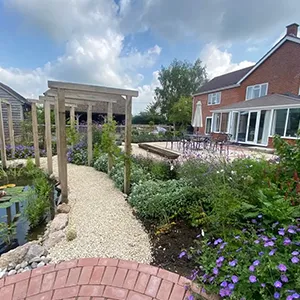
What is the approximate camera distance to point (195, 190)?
10.8 ft

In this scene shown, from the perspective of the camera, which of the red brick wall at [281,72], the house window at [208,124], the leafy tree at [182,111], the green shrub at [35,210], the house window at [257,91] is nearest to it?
the green shrub at [35,210]

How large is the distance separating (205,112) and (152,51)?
9070mm

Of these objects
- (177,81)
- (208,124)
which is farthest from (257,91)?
(177,81)

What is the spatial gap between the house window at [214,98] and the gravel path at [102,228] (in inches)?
639

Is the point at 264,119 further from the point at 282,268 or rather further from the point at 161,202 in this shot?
the point at 282,268

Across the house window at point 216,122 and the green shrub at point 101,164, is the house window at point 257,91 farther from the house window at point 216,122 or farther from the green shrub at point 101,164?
the green shrub at point 101,164

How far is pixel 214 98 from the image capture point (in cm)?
1880

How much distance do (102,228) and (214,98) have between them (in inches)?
724

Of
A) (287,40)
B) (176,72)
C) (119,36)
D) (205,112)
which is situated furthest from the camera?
(176,72)

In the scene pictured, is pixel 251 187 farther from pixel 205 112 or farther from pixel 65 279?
pixel 205 112

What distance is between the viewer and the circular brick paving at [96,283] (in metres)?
1.78

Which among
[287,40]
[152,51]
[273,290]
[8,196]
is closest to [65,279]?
[273,290]

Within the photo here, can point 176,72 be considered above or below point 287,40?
above

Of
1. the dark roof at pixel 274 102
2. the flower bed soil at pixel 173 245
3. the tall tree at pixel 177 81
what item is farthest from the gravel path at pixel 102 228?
the tall tree at pixel 177 81
